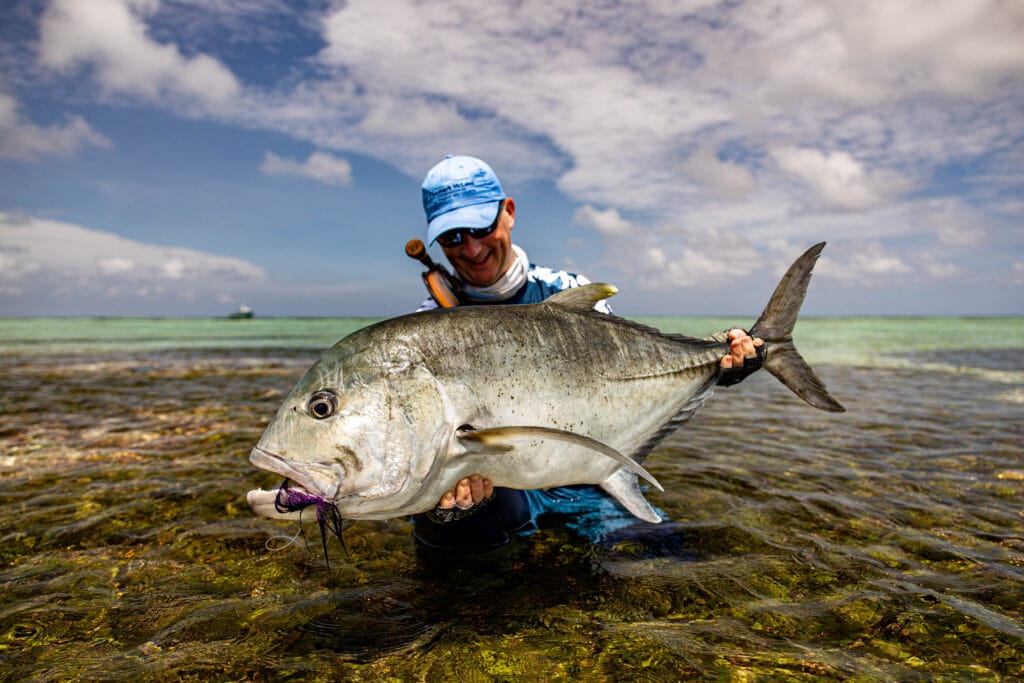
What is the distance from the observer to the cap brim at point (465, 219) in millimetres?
3665

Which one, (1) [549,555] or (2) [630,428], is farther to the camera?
(1) [549,555]

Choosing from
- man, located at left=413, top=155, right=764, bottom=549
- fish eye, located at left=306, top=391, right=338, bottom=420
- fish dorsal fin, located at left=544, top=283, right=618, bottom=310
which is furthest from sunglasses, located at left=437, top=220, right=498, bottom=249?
fish eye, located at left=306, top=391, right=338, bottom=420

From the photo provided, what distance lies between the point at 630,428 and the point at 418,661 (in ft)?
5.60

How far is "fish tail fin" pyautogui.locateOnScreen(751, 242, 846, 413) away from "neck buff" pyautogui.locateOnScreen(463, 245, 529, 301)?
69.2 inches

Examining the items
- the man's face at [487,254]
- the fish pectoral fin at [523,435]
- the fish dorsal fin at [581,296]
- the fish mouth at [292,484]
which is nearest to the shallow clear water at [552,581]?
the fish mouth at [292,484]

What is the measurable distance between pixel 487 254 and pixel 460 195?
0.46 m

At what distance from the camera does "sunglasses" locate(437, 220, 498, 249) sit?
3.78m

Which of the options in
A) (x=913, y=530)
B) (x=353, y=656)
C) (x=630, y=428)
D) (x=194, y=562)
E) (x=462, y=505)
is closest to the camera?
(x=353, y=656)

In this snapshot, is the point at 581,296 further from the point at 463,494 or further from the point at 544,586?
the point at 544,586

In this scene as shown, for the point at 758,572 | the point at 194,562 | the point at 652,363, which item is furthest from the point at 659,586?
the point at 194,562

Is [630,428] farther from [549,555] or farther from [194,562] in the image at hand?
[194,562]

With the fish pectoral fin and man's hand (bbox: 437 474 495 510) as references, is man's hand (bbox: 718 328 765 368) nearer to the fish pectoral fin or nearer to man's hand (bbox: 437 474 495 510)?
the fish pectoral fin

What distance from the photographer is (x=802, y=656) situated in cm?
258

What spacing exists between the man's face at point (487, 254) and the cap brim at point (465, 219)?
14cm
